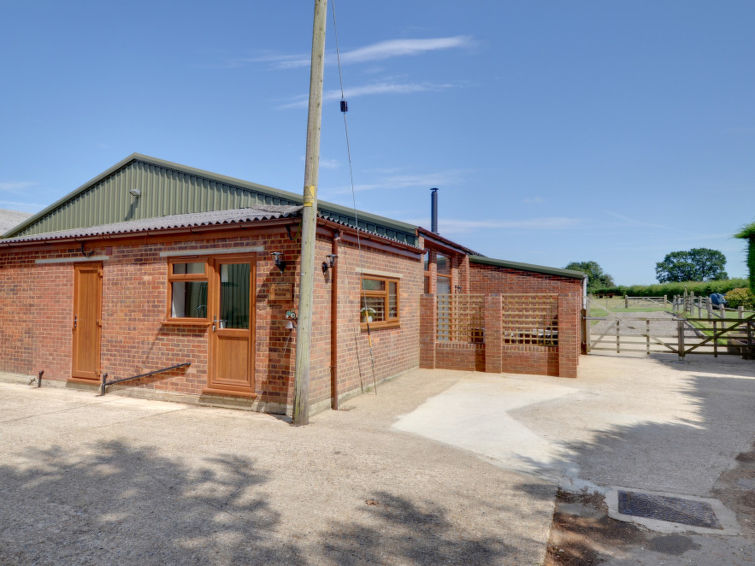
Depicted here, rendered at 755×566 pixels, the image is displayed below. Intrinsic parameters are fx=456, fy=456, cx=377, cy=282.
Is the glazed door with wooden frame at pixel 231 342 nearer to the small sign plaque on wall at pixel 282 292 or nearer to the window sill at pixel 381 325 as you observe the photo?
the small sign plaque on wall at pixel 282 292

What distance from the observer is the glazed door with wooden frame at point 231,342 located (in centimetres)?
774

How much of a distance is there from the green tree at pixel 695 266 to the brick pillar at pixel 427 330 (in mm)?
129404

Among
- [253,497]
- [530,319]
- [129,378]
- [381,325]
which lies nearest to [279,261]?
[381,325]

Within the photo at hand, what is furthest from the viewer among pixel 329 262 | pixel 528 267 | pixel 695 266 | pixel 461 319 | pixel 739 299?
pixel 695 266

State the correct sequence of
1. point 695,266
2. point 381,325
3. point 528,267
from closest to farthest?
1. point 381,325
2. point 528,267
3. point 695,266

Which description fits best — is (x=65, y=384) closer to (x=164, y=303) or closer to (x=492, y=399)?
(x=164, y=303)

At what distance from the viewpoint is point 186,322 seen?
8.23 m

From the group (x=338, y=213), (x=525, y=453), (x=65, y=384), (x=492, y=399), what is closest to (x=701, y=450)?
(x=525, y=453)

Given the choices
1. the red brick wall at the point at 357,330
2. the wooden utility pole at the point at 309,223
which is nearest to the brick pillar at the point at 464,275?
the red brick wall at the point at 357,330

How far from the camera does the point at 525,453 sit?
18.4ft

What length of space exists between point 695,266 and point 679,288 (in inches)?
3000

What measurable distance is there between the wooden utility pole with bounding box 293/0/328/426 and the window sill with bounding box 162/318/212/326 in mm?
2246

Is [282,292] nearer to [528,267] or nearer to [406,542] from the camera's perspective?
[406,542]

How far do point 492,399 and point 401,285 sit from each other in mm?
3934
